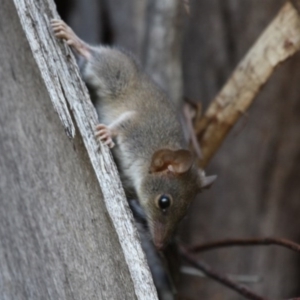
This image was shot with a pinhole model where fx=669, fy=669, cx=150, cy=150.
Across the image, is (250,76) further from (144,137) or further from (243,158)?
(243,158)

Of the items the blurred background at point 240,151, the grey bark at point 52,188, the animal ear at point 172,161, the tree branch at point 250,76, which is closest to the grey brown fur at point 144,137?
the animal ear at point 172,161

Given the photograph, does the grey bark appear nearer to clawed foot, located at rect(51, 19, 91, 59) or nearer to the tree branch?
clawed foot, located at rect(51, 19, 91, 59)

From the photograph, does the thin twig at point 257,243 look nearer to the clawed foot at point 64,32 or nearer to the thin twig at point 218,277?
the thin twig at point 218,277

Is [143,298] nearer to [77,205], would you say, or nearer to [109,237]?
[109,237]

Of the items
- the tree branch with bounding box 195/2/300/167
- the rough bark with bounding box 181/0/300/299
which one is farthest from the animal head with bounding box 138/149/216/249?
the rough bark with bounding box 181/0/300/299

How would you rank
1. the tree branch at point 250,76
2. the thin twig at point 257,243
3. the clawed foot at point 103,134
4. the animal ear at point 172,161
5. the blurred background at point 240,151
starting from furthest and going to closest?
the blurred background at point 240,151 → the tree branch at point 250,76 → the animal ear at point 172,161 → the thin twig at point 257,243 → the clawed foot at point 103,134

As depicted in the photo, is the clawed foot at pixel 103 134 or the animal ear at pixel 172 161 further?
the animal ear at pixel 172 161

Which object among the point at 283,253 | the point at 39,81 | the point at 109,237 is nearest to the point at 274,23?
the point at 39,81

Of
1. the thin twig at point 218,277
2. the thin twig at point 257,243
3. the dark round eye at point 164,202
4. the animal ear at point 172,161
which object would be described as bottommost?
the thin twig at point 218,277
